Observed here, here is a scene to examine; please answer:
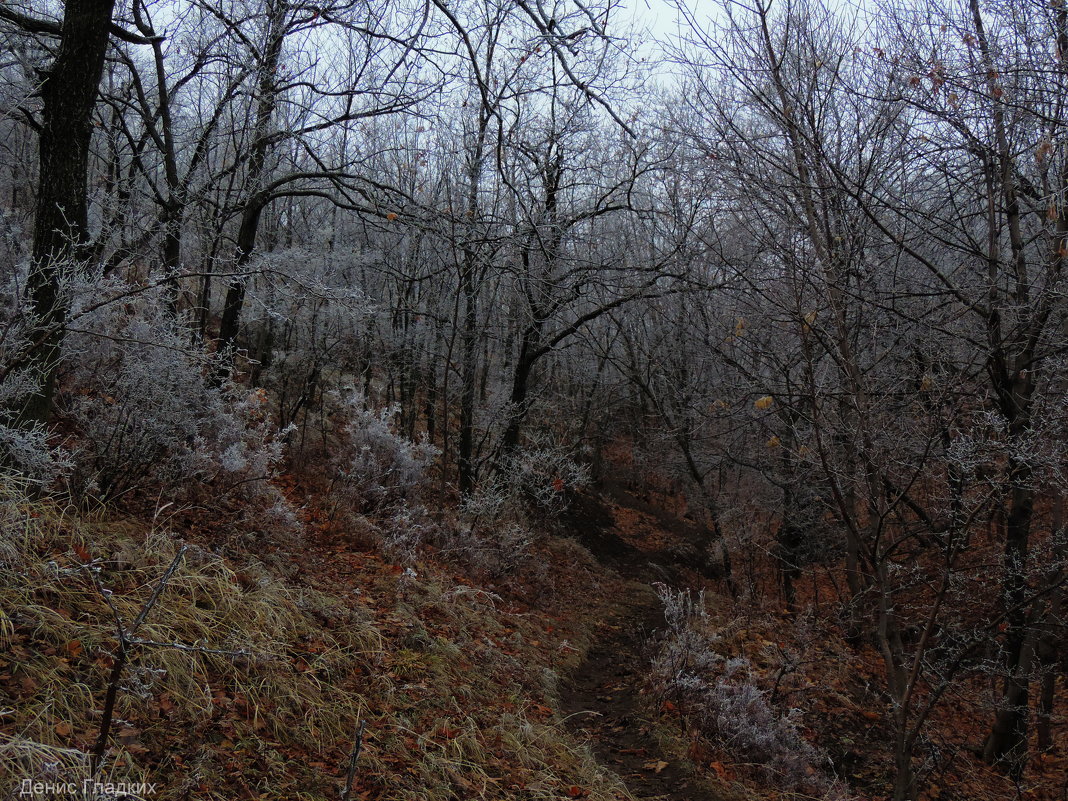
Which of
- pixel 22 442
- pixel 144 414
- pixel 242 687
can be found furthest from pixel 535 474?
pixel 22 442

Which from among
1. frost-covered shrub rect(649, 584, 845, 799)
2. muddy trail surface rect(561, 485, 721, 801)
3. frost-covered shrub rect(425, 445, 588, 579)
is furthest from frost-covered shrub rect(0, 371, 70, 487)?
frost-covered shrub rect(649, 584, 845, 799)

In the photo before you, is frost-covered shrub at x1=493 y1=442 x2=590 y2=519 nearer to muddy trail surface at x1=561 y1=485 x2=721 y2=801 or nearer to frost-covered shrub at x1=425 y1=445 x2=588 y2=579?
frost-covered shrub at x1=425 y1=445 x2=588 y2=579

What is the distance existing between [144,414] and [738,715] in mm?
5315

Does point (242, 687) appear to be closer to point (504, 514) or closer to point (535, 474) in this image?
point (504, 514)

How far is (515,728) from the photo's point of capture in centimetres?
484

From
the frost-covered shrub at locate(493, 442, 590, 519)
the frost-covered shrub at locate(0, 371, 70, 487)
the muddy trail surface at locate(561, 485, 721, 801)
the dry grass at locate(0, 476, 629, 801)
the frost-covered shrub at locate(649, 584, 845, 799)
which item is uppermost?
the frost-covered shrub at locate(0, 371, 70, 487)

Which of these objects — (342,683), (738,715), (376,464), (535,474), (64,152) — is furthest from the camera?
(535,474)

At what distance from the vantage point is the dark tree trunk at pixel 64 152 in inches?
176

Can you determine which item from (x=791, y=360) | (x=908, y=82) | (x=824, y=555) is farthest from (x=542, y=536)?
(x=908, y=82)

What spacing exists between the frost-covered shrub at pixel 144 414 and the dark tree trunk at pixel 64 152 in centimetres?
27

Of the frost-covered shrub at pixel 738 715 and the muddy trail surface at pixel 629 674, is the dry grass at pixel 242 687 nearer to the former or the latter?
the muddy trail surface at pixel 629 674

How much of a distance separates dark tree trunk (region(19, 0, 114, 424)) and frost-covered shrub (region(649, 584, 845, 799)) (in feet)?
17.9

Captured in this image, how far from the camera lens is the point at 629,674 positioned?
745 centimetres

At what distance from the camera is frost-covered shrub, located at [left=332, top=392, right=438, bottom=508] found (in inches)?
318
